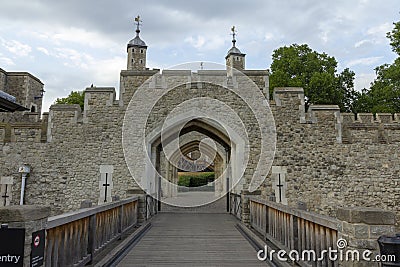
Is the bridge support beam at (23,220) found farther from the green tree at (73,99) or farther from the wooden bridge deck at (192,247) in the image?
the green tree at (73,99)

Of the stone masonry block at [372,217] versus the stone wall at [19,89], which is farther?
the stone wall at [19,89]

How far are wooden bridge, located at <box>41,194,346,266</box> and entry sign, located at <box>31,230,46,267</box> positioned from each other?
0.22m

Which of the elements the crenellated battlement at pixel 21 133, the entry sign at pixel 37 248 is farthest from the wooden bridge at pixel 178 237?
the crenellated battlement at pixel 21 133

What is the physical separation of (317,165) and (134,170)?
18.7ft

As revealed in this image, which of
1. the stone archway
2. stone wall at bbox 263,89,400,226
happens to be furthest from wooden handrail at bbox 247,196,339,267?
stone wall at bbox 263,89,400,226

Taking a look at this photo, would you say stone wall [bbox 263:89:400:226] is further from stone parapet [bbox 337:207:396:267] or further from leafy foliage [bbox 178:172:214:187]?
leafy foliage [bbox 178:172:214:187]

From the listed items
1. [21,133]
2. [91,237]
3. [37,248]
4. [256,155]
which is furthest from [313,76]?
[37,248]

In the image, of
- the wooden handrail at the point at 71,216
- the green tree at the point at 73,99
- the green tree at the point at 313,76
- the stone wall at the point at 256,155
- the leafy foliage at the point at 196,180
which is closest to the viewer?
the wooden handrail at the point at 71,216

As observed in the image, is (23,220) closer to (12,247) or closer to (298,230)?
(12,247)

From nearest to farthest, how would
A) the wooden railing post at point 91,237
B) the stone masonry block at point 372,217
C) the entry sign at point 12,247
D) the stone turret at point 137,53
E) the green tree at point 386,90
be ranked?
the entry sign at point 12,247
the stone masonry block at point 372,217
the wooden railing post at point 91,237
the green tree at point 386,90
the stone turret at point 137,53

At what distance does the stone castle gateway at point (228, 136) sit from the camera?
10055 millimetres

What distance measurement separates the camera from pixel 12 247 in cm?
247

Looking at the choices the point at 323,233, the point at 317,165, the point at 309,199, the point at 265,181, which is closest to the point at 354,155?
the point at 317,165

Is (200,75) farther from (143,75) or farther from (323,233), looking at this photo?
(323,233)
